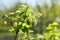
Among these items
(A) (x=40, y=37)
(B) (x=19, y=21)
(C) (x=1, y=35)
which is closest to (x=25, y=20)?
(B) (x=19, y=21)

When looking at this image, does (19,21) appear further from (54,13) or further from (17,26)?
(54,13)

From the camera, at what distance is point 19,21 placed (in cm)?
170

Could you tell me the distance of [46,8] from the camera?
19.9 feet


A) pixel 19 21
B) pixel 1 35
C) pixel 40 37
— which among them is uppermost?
pixel 19 21

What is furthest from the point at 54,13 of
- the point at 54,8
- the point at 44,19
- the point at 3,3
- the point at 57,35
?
the point at 57,35

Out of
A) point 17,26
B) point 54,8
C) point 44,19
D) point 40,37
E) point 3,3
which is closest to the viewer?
point 40,37

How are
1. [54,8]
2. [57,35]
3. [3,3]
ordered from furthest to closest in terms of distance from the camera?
[54,8]
[3,3]
[57,35]

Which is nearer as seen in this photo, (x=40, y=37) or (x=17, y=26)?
(x=40, y=37)

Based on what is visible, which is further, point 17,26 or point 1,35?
point 1,35

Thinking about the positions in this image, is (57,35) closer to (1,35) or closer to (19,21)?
(19,21)

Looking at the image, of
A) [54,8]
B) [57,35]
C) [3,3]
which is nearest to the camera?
[57,35]

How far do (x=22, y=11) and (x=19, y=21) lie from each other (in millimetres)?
105

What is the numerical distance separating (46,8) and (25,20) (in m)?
4.46

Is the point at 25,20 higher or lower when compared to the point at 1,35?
higher
